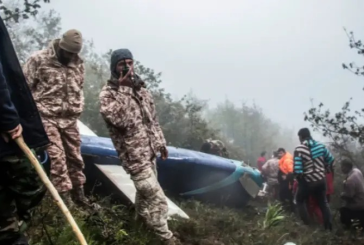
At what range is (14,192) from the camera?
8.81 feet

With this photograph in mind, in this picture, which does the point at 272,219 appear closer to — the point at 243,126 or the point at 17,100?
the point at 17,100

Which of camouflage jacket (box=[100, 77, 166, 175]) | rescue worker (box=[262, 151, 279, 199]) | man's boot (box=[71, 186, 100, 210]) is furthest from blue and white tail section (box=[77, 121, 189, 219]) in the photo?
rescue worker (box=[262, 151, 279, 199])

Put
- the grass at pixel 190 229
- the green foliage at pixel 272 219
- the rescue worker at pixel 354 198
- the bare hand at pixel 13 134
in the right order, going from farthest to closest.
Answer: the rescue worker at pixel 354 198 < the green foliage at pixel 272 219 < the grass at pixel 190 229 < the bare hand at pixel 13 134

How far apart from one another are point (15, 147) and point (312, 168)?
5.96m

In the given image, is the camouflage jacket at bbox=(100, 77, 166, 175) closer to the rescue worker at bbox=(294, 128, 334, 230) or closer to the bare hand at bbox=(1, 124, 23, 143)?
the bare hand at bbox=(1, 124, 23, 143)

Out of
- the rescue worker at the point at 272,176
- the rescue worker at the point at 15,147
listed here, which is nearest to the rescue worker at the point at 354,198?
the rescue worker at the point at 272,176

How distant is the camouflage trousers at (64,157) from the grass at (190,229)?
24 cm

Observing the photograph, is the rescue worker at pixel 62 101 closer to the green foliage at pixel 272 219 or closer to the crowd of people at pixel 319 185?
the green foliage at pixel 272 219

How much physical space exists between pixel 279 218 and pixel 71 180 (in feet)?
11.4

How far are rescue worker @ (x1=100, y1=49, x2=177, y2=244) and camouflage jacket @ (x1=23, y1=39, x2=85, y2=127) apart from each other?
1.58ft

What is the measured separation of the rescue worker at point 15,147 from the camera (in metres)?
2.53

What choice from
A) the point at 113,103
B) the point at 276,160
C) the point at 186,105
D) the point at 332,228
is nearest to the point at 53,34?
the point at 186,105

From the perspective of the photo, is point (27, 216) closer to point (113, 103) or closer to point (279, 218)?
point (113, 103)

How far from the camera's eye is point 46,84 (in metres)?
4.73
